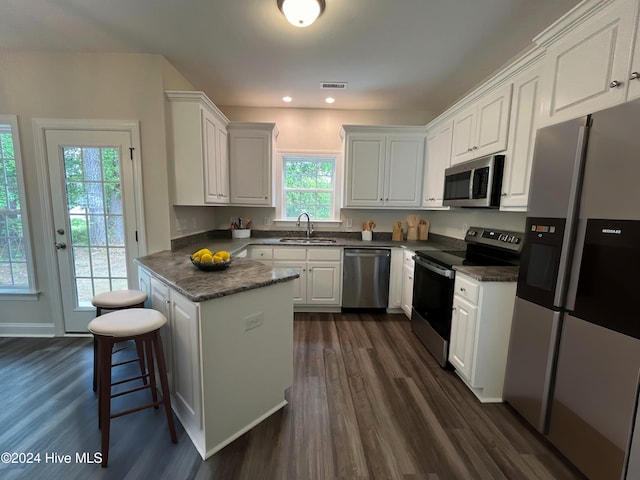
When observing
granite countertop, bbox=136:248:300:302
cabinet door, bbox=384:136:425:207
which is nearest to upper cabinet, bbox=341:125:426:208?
cabinet door, bbox=384:136:425:207

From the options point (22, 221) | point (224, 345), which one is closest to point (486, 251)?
point (224, 345)

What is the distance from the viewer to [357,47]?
7.48ft

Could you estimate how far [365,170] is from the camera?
3572 mm

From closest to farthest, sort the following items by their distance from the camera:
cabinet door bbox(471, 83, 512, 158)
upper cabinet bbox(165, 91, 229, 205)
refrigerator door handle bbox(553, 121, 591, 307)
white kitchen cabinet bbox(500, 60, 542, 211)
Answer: refrigerator door handle bbox(553, 121, 591, 307) → white kitchen cabinet bbox(500, 60, 542, 211) → cabinet door bbox(471, 83, 512, 158) → upper cabinet bbox(165, 91, 229, 205)

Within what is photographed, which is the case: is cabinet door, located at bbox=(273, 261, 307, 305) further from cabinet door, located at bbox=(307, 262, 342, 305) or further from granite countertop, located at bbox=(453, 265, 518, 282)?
granite countertop, located at bbox=(453, 265, 518, 282)

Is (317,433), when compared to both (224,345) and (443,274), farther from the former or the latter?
(443,274)

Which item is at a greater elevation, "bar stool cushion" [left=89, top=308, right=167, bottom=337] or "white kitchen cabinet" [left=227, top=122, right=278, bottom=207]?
"white kitchen cabinet" [left=227, top=122, right=278, bottom=207]

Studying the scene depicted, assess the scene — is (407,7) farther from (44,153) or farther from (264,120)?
(44,153)

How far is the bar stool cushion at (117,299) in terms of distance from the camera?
1807mm

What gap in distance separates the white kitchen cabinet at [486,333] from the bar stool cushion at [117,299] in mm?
2459

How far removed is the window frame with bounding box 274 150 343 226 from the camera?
12.9ft

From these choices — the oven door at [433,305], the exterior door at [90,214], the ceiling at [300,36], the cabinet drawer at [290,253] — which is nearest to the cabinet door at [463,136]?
the ceiling at [300,36]

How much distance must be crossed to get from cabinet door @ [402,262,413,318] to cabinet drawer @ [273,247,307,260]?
4.28 feet

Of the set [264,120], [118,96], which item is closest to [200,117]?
[118,96]
